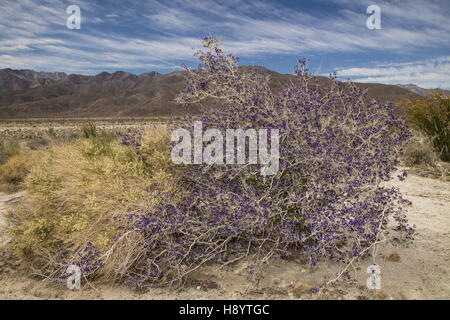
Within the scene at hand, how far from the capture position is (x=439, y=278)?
3.42m

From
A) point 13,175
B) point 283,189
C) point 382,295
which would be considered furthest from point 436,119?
point 13,175

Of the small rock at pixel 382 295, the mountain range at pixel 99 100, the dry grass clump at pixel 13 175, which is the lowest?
the small rock at pixel 382 295

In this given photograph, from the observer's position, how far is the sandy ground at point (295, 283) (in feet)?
10.7

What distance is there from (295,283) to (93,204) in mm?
2375

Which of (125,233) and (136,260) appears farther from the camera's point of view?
(136,260)

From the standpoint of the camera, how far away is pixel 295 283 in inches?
136

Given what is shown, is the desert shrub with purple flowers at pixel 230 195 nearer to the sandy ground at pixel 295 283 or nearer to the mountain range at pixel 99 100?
the sandy ground at pixel 295 283

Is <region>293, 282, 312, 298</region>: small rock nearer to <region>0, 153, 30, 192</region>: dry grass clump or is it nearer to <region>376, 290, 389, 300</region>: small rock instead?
<region>376, 290, 389, 300</region>: small rock

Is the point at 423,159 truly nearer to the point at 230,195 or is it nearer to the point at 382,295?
the point at 382,295

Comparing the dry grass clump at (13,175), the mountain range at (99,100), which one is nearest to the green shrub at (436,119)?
the dry grass clump at (13,175)
